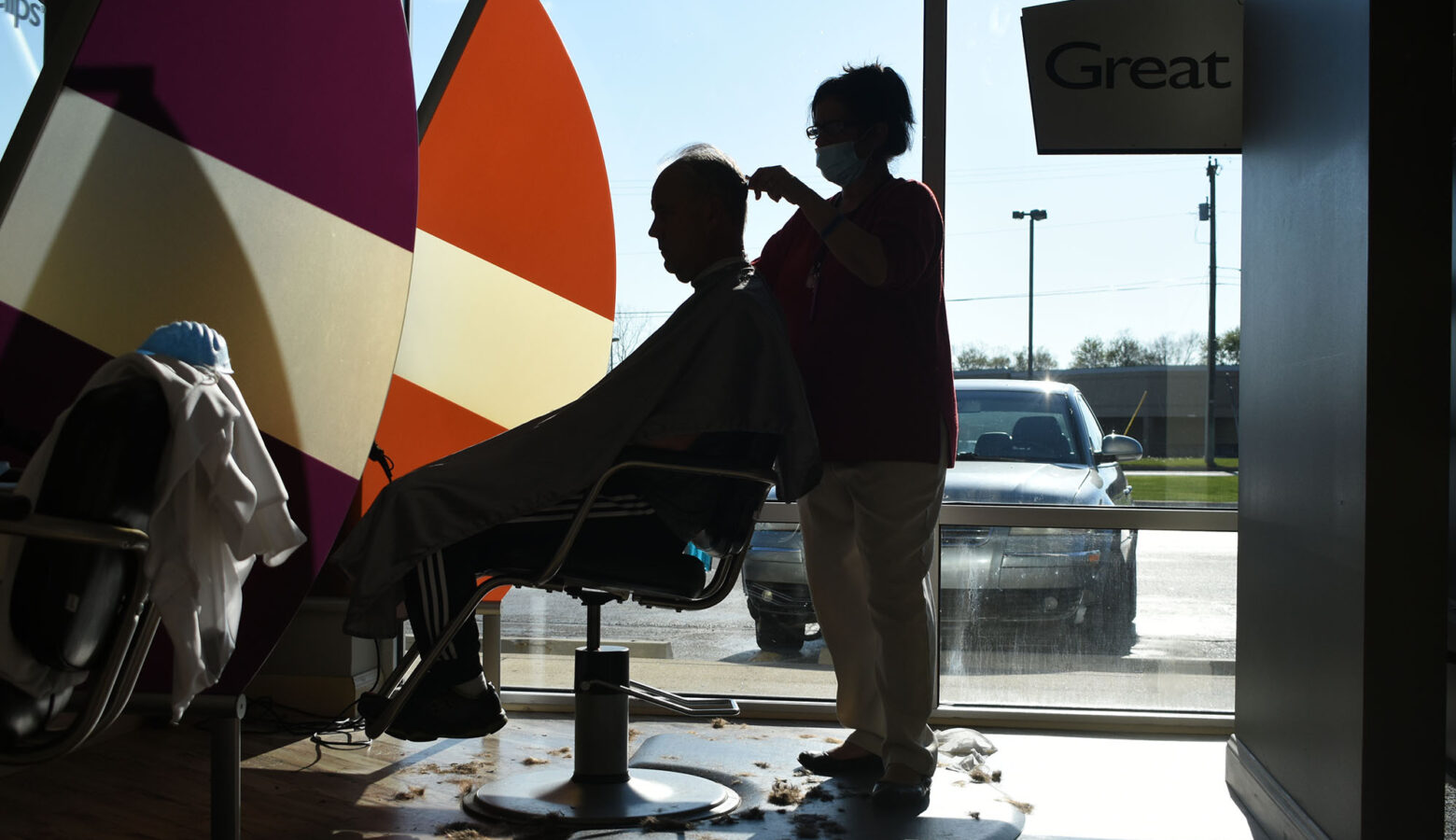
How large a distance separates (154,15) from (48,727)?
3.58 feet

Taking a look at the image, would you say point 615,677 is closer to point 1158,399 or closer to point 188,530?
point 188,530

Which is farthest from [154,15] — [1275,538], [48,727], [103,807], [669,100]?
[1275,538]

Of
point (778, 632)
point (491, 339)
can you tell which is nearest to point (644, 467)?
point (491, 339)

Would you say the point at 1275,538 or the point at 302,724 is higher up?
the point at 1275,538

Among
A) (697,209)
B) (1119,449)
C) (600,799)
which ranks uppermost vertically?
(697,209)

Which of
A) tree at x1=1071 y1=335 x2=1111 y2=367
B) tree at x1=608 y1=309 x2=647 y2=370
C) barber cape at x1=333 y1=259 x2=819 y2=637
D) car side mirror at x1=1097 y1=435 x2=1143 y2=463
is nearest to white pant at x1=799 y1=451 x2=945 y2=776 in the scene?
barber cape at x1=333 y1=259 x2=819 y2=637

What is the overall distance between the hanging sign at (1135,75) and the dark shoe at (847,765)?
159 centimetres

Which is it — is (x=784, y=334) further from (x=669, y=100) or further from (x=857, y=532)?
(x=669, y=100)

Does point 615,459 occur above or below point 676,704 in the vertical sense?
above

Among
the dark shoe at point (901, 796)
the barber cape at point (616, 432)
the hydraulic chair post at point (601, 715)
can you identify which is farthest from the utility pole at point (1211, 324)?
the hydraulic chair post at point (601, 715)

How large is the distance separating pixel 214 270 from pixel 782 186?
3.31 feet

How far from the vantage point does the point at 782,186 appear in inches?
91.4

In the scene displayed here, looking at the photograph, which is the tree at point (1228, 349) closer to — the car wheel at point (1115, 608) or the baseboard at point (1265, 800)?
the car wheel at point (1115, 608)

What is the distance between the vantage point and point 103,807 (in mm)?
2371
